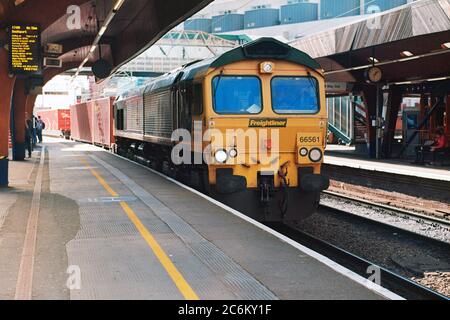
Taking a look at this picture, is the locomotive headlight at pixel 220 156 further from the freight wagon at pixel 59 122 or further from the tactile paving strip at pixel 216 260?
the freight wagon at pixel 59 122

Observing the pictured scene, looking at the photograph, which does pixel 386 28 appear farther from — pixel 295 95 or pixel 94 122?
pixel 94 122

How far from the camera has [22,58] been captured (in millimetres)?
14102

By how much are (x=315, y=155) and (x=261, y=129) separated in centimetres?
117

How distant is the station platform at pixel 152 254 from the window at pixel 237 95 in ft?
6.07

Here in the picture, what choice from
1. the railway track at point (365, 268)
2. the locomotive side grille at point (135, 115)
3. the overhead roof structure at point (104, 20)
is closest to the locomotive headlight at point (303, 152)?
the railway track at point (365, 268)

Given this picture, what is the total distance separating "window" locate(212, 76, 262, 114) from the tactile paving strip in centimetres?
222

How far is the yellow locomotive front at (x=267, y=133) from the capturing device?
10.6 metres

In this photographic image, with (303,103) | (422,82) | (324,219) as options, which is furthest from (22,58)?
(422,82)

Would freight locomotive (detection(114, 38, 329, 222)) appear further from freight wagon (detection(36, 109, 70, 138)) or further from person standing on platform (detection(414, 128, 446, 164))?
freight wagon (detection(36, 109, 70, 138))

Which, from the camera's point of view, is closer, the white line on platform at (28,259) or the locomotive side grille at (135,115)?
the white line on platform at (28,259)

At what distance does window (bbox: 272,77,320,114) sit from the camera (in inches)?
436

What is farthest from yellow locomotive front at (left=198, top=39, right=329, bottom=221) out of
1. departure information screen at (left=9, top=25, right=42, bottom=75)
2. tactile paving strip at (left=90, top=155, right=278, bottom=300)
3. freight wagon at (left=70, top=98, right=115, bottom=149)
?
freight wagon at (left=70, top=98, right=115, bottom=149)

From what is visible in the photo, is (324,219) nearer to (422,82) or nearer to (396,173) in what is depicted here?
(396,173)

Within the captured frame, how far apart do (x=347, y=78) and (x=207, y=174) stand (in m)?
19.4
